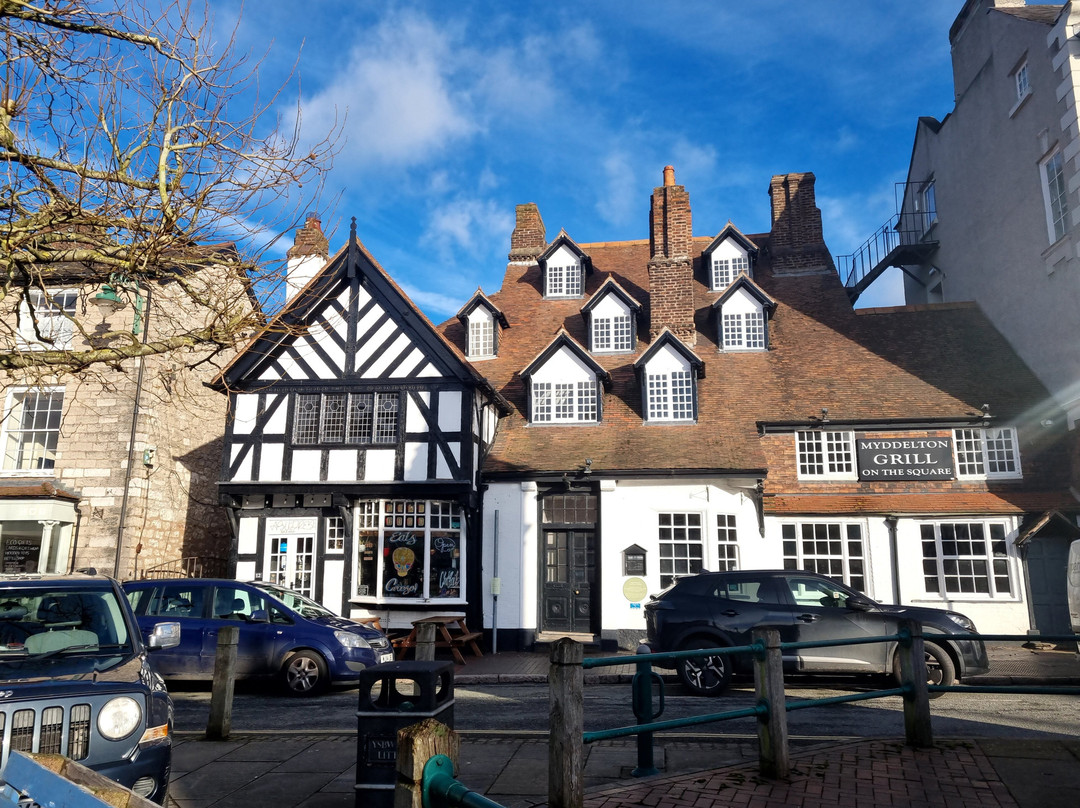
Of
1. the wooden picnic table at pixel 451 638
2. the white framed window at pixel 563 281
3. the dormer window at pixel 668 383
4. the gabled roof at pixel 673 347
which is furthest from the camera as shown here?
the white framed window at pixel 563 281

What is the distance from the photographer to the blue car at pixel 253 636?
11680 mm

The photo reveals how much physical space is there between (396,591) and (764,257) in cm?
1459

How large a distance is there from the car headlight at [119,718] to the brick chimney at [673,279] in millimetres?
16726

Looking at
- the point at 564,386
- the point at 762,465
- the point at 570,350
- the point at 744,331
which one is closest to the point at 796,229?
the point at 744,331

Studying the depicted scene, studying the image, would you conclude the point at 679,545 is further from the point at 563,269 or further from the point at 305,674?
the point at 563,269

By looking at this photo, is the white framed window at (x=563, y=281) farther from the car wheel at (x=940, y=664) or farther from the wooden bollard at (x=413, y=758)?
the wooden bollard at (x=413, y=758)

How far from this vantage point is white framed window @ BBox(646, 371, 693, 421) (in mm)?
18672

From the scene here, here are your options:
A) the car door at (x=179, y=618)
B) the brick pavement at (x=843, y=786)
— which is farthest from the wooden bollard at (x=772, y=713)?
the car door at (x=179, y=618)

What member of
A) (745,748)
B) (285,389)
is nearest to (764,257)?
(285,389)

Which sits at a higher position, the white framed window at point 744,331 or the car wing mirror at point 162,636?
the white framed window at point 744,331

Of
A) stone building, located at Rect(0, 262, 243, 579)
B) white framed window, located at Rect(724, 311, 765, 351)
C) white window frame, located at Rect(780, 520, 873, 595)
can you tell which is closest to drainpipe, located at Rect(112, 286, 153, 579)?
stone building, located at Rect(0, 262, 243, 579)

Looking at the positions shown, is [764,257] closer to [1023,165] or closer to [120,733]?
[1023,165]

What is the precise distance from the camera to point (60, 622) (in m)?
6.20

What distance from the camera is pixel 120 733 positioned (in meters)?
4.91
